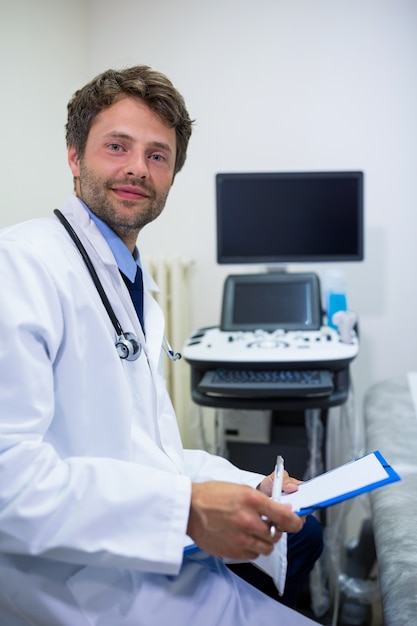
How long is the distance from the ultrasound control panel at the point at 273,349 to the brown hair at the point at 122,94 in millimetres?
663

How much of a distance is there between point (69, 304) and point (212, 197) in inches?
59.1

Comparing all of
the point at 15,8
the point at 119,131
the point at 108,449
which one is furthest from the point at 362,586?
the point at 15,8

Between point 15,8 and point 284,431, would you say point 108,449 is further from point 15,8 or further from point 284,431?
point 15,8

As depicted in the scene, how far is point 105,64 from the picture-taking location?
2.22 m

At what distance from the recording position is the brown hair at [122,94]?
1.07 meters

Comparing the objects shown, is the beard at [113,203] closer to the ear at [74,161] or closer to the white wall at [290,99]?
the ear at [74,161]

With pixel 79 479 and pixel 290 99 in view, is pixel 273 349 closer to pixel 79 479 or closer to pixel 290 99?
pixel 79 479

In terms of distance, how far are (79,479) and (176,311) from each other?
1.46 m

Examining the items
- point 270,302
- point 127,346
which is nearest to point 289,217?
point 270,302

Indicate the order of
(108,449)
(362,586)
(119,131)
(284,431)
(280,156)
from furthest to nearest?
(280,156) → (284,431) → (362,586) → (119,131) → (108,449)

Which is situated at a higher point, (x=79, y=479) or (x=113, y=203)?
(x=113, y=203)

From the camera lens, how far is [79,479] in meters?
0.69

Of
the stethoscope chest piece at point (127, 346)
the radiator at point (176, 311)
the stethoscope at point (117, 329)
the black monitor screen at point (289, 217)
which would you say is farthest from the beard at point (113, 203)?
the radiator at point (176, 311)

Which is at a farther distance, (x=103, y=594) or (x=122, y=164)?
(x=122, y=164)
